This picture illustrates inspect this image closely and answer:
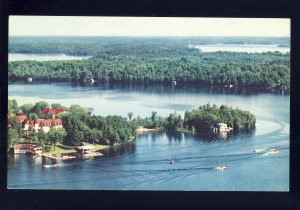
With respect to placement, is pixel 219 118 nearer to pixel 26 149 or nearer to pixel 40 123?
pixel 40 123

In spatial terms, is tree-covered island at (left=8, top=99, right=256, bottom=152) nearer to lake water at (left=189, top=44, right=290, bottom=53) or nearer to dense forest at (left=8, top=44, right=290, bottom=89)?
dense forest at (left=8, top=44, right=290, bottom=89)

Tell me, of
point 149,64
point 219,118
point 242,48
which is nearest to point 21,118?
point 149,64

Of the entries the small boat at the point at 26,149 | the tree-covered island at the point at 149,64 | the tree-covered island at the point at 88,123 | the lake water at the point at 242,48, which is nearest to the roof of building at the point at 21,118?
the tree-covered island at the point at 88,123
